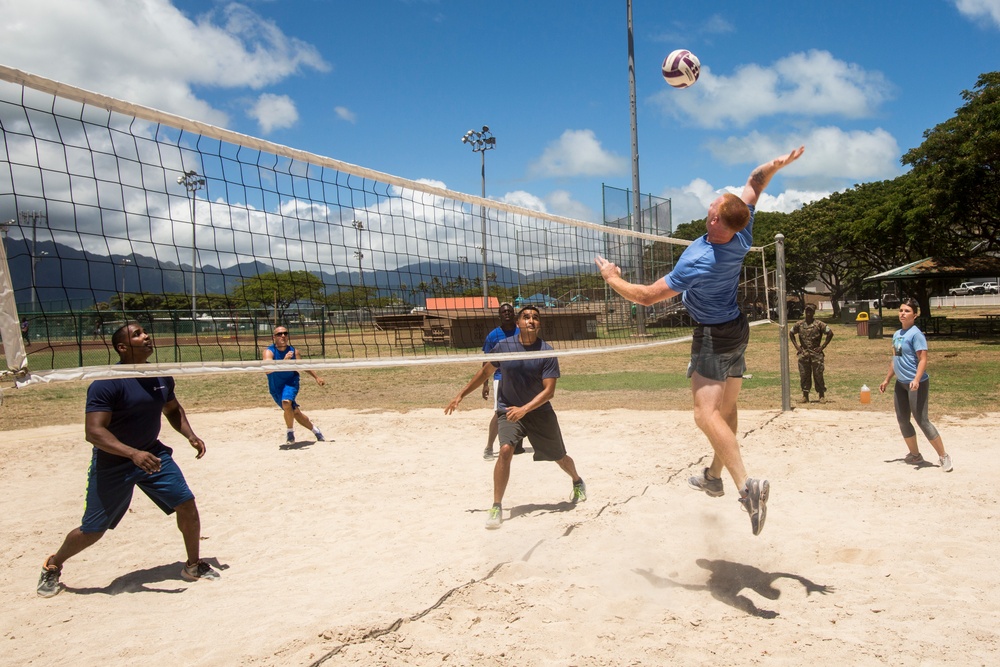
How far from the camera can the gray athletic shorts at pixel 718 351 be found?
12.5 feet

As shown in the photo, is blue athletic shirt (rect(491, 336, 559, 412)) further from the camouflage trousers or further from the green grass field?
the camouflage trousers

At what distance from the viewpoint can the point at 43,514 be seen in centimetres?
612

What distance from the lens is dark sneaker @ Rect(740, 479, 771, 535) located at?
3.49 m

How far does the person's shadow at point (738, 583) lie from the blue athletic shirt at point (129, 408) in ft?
10.3

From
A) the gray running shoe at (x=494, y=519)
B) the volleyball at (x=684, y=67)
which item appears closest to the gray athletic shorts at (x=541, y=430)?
the gray running shoe at (x=494, y=519)

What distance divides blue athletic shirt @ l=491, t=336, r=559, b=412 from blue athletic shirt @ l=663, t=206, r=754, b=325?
1.66 metres

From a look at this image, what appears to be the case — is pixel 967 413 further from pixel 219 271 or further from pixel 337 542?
pixel 219 271

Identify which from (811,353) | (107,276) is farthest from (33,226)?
(811,353)

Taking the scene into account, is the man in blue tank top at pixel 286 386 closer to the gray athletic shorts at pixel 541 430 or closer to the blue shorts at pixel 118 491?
the gray athletic shorts at pixel 541 430

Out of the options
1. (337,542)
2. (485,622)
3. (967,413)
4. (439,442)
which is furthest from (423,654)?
(967,413)

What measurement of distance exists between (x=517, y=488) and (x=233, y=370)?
336 cm

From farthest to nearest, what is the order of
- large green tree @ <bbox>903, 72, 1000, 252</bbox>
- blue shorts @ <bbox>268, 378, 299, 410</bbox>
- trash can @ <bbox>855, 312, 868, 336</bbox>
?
trash can @ <bbox>855, 312, 868, 336</bbox> < large green tree @ <bbox>903, 72, 1000, 252</bbox> < blue shorts @ <bbox>268, 378, 299, 410</bbox>

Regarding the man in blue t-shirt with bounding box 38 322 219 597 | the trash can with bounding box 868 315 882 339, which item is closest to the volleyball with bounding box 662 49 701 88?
the man in blue t-shirt with bounding box 38 322 219 597

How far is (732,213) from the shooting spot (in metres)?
3.60
